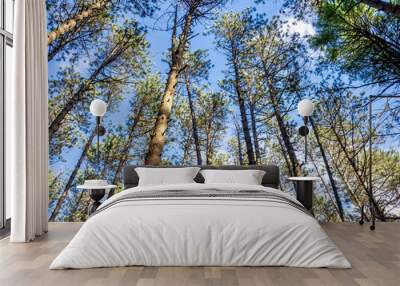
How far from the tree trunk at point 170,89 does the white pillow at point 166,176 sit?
622 millimetres

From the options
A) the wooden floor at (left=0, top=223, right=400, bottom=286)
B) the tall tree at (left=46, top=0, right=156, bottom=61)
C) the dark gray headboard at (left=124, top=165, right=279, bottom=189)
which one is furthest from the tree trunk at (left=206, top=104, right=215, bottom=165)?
the wooden floor at (left=0, top=223, right=400, bottom=286)

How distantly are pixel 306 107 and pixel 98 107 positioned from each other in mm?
2661

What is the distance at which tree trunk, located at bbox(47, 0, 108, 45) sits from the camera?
6.73 metres

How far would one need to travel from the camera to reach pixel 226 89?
22.5 ft

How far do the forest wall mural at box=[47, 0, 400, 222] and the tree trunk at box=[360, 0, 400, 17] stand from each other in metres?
0.02

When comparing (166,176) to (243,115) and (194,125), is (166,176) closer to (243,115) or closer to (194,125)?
(194,125)

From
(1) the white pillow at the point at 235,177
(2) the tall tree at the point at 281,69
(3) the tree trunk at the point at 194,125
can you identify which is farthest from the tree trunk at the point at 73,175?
(2) the tall tree at the point at 281,69

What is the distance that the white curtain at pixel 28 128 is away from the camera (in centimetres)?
507

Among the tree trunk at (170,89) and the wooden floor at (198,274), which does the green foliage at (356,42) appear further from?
A: the wooden floor at (198,274)

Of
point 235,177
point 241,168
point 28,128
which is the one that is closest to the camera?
point 28,128

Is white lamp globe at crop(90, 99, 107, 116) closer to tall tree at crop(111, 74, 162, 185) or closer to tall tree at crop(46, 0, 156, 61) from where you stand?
tall tree at crop(111, 74, 162, 185)

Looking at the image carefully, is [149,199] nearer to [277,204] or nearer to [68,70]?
[277,204]

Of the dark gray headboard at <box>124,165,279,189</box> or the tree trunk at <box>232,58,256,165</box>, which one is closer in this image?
the dark gray headboard at <box>124,165,279,189</box>

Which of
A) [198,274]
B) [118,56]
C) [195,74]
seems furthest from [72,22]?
[198,274]
